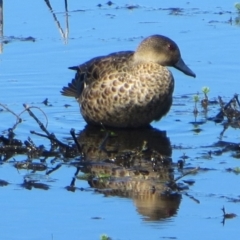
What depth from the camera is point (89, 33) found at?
12.7 m

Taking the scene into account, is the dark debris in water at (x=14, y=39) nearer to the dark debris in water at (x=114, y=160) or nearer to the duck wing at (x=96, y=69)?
the duck wing at (x=96, y=69)

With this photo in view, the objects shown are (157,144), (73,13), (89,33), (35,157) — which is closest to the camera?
(35,157)

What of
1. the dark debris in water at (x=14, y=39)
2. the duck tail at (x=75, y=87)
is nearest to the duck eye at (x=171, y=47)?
the duck tail at (x=75, y=87)

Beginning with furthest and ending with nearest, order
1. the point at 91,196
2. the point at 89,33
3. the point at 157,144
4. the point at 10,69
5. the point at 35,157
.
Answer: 1. the point at 89,33
2. the point at 10,69
3. the point at 157,144
4. the point at 35,157
5. the point at 91,196

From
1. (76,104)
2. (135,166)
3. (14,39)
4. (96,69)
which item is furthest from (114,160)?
(14,39)

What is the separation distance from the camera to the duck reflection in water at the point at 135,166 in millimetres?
7258

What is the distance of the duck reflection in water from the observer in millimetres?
7258

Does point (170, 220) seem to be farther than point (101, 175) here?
No

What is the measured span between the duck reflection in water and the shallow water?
97mm

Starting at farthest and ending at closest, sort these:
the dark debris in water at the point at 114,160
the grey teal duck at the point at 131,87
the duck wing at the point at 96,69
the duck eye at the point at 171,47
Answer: the duck eye at the point at 171,47 → the duck wing at the point at 96,69 → the grey teal duck at the point at 131,87 → the dark debris in water at the point at 114,160

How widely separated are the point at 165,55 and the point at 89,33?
10.4 feet

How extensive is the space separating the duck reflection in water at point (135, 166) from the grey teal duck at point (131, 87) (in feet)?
0.51

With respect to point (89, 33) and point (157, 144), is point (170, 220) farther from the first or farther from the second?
point (89, 33)

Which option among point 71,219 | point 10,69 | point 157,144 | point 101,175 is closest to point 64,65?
point 10,69
